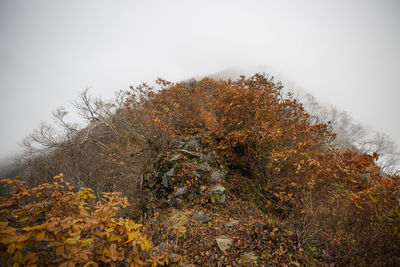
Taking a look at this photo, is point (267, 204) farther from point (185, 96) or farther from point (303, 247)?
point (185, 96)

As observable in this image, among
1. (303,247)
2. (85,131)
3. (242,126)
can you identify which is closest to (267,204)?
(303,247)

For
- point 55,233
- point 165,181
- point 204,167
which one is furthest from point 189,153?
point 55,233

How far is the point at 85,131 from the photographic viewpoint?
31.1 ft

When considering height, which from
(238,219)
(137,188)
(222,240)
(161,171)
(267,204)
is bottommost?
(267,204)

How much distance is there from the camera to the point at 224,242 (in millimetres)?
3020

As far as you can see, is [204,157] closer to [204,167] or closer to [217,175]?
[204,167]

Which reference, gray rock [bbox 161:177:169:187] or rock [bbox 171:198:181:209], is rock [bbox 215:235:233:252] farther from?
gray rock [bbox 161:177:169:187]

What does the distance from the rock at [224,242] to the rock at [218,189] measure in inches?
56.6

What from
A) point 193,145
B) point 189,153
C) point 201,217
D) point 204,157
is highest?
point 193,145

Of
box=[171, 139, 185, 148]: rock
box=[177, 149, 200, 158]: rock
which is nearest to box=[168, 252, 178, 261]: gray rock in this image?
box=[177, 149, 200, 158]: rock

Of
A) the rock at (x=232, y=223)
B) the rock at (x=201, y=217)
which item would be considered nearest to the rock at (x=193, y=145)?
the rock at (x=201, y=217)

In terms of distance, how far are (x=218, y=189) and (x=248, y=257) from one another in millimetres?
2068

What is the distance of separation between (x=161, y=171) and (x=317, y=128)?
5879 millimetres

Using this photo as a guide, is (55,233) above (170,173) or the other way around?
above
